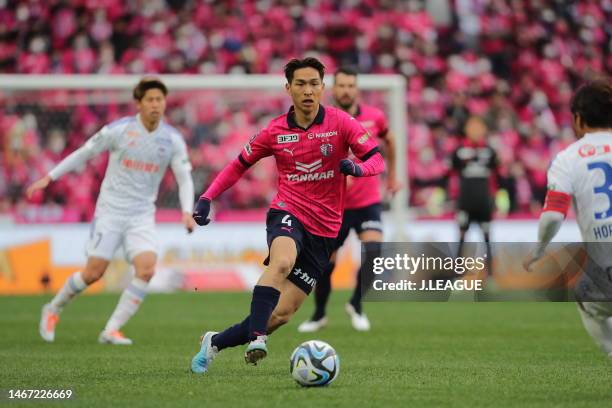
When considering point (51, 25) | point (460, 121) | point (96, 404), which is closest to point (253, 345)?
point (96, 404)

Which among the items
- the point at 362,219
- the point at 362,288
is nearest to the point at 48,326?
the point at 362,288

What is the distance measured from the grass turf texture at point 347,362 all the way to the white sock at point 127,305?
258 millimetres

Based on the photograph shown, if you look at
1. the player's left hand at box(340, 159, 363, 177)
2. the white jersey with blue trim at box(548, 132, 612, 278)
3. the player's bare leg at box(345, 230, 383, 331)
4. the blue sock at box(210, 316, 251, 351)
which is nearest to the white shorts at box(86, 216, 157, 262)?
the player's bare leg at box(345, 230, 383, 331)

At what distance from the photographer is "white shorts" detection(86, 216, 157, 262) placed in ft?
34.9

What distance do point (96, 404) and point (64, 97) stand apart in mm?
12618

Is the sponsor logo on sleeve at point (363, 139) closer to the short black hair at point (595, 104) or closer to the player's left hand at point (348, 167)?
the player's left hand at point (348, 167)

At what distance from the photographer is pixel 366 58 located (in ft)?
81.9

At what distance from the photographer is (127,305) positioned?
10.6 meters

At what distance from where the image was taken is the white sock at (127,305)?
10.5 metres

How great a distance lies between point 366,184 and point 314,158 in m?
4.42

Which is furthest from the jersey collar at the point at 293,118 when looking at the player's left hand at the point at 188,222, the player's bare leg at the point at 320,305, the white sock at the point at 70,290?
the player's bare leg at the point at 320,305

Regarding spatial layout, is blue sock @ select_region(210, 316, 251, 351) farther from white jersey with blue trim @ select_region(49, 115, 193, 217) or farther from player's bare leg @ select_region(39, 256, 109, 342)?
player's bare leg @ select_region(39, 256, 109, 342)

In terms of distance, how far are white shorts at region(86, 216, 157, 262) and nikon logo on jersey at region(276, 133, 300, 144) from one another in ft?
11.2

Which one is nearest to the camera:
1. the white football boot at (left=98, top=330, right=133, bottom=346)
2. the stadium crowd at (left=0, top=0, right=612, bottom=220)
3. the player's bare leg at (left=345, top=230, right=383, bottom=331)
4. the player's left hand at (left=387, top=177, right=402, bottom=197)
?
the white football boot at (left=98, top=330, right=133, bottom=346)
